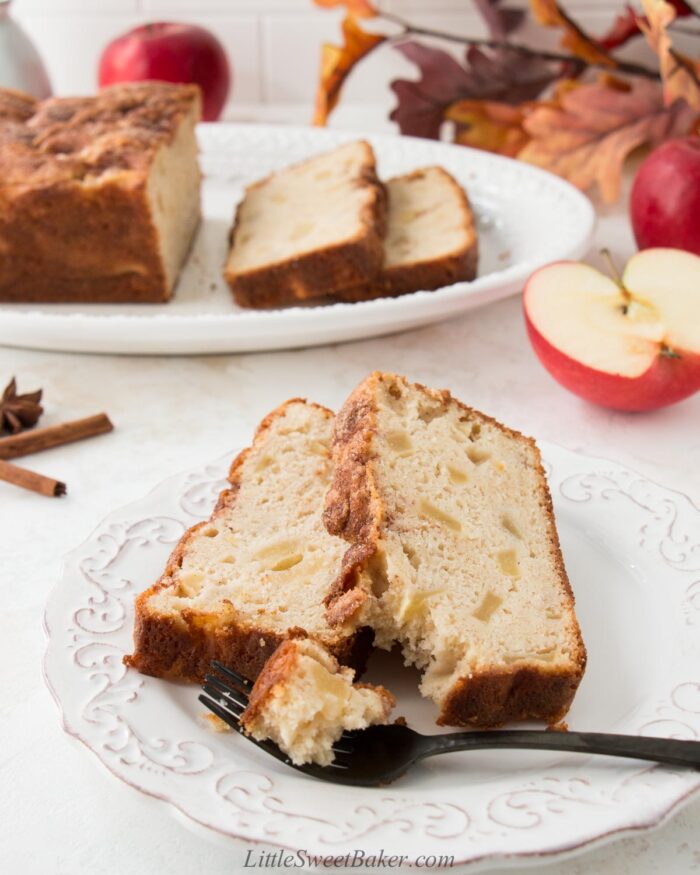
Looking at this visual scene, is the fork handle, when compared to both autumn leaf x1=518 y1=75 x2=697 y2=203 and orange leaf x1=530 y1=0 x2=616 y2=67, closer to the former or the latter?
autumn leaf x1=518 y1=75 x2=697 y2=203

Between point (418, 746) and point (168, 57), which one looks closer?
point (418, 746)

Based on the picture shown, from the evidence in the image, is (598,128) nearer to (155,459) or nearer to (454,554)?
(155,459)

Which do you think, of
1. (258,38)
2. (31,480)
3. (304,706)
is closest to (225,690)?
(304,706)

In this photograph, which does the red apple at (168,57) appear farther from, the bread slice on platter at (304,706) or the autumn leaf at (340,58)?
the bread slice on platter at (304,706)

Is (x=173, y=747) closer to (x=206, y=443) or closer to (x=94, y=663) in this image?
(x=94, y=663)

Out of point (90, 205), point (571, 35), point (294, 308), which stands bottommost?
point (294, 308)

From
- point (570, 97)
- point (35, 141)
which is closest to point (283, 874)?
point (35, 141)
